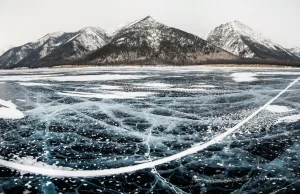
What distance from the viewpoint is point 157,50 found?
5851 inches

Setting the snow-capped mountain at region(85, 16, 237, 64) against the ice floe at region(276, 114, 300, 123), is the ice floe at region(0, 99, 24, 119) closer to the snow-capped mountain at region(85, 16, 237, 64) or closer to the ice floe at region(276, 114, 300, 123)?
the ice floe at region(276, 114, 300, 123)

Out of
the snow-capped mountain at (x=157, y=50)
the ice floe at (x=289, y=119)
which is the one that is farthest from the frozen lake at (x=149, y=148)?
the snow-capped mountain at (x=157, y=50)

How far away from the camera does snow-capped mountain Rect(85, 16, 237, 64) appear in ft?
457

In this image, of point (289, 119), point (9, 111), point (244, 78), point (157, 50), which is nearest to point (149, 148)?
point (289, 119)

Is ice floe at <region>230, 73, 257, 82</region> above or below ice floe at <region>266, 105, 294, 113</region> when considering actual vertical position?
below

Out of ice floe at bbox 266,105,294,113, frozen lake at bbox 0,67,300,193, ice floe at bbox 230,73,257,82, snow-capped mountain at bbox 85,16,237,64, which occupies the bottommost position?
ice floe at bbox 230,73,257,82

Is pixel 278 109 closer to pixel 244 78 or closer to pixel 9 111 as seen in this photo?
pixel 9 111

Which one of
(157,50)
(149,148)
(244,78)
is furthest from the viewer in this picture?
(157,50)

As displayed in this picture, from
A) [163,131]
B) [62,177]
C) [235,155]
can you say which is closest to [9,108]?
[163,131]

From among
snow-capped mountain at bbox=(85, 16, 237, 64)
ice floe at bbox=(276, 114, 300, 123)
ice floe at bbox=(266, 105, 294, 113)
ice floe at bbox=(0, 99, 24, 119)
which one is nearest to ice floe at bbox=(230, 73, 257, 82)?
ice floe at bbox=(266, 105, 294, 113)

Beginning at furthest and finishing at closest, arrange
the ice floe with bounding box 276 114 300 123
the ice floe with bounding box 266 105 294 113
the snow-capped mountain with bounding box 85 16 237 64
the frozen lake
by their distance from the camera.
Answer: the snow-capped mountain with bounding box 85 16 237 64 < the ice floe with bounding box 266 105 294 113 < the ice floe with bounding box 276 114 300 123 < the frozen lake

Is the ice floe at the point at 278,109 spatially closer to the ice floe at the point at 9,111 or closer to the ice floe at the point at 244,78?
the ice floe at the point at 9,111

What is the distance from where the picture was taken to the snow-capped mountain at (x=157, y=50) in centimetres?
13938

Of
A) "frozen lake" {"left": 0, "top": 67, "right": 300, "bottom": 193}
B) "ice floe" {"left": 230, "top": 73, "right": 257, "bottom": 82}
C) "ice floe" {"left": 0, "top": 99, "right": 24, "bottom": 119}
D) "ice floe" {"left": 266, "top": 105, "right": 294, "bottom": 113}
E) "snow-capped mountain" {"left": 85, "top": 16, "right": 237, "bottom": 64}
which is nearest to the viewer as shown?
"frozen lake" {"left": 0, "top": 67, "right": 300, "bottom": 193}
